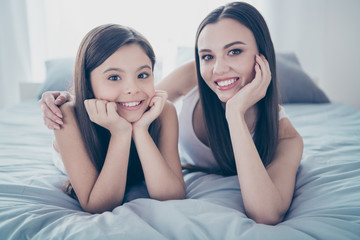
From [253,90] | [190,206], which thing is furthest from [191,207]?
[253,90]

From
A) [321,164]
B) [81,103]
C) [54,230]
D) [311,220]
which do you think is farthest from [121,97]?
[321,164]

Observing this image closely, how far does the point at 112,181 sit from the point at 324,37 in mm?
3197

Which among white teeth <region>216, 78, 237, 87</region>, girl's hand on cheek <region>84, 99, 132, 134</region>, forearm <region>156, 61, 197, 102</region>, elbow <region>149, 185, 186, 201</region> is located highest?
white teeth <region>216, 78, 237, 87</region>

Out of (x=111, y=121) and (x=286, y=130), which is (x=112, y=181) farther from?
(x=286, y=130)

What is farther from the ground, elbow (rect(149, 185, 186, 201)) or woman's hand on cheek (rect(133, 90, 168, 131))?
woman's hand on cheek (rect(133, 90, 168, 131))

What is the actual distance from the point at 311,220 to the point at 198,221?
0.31 meters

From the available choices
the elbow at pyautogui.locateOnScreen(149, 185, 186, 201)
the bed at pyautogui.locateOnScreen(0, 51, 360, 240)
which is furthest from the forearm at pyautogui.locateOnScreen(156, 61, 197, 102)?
the elbow at pyautogui.locateOnScreen(149, 185, 186, 201)

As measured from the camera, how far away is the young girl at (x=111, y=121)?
965mm

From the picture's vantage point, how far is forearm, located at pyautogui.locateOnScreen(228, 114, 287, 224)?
0.88m

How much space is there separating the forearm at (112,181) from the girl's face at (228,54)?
1.43 feet

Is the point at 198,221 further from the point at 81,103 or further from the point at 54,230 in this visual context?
the point at 81,103

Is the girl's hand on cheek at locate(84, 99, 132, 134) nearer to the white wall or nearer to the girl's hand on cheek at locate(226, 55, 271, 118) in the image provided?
the girl's hand on cheek at locate(226, 55, 271, 118)

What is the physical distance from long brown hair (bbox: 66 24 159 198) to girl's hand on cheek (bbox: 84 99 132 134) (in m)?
0.07

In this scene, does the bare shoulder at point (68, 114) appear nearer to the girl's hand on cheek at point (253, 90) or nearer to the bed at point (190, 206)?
the bed at point (190, 206)
